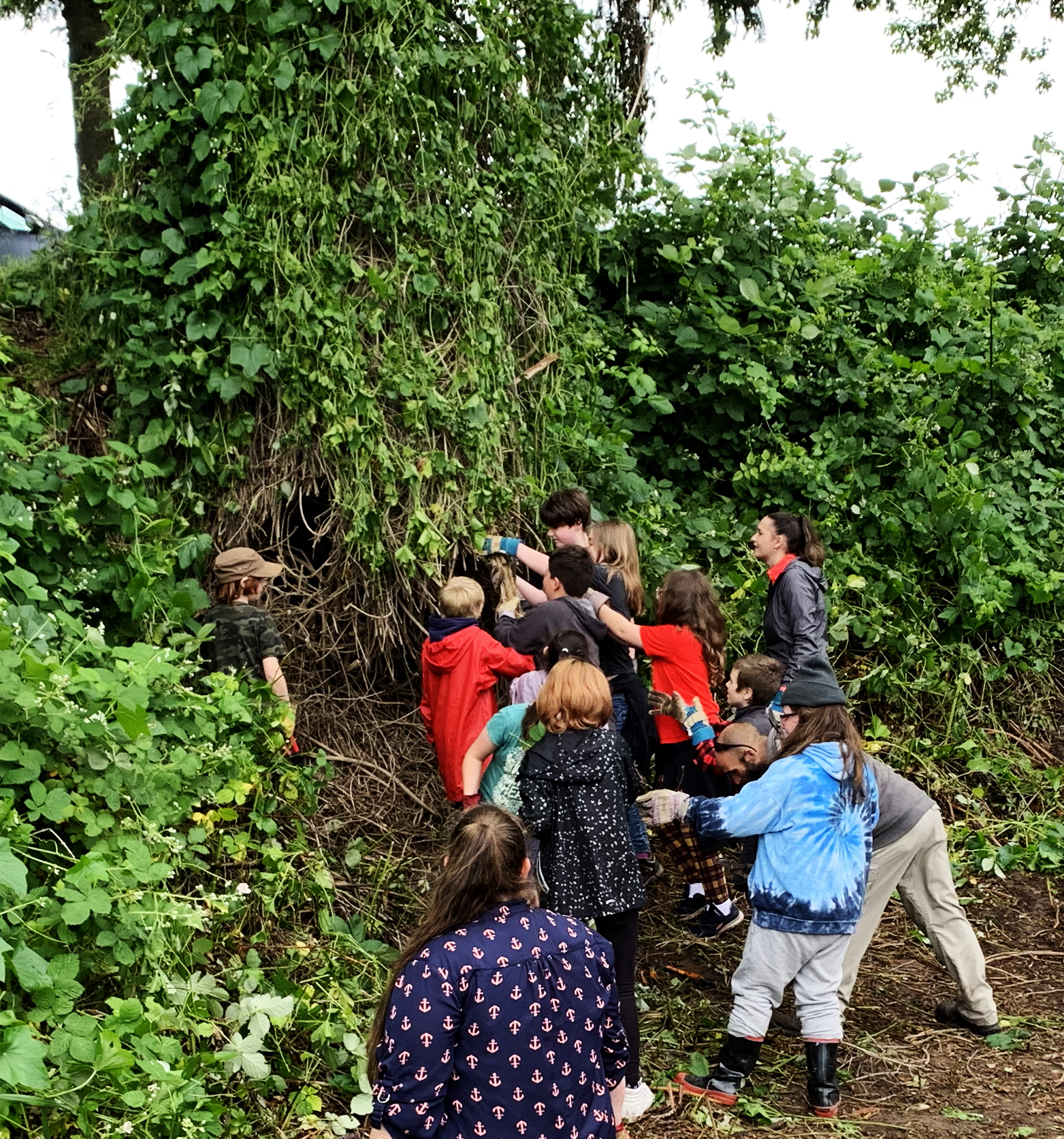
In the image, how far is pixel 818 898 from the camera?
389 cm

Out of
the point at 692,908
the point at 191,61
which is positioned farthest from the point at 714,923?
the point at 191,61

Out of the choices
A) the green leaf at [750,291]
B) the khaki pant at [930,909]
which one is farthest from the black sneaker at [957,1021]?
the green leaf at [750,291]

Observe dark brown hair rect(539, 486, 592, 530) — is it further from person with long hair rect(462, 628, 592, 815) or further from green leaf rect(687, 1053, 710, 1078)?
green leaf rect(687, 1053, 710, 1078)

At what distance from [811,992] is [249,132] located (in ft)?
13.7

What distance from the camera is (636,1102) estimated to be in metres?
3.87

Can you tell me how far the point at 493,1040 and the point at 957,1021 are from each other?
3.04 m

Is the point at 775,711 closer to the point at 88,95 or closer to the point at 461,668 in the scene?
the point at 461,668

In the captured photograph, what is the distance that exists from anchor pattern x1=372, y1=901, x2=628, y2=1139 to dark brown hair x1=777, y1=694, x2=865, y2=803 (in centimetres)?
163

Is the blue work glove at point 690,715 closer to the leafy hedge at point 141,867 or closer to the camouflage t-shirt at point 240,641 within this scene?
the leafy hedge at point 141,867

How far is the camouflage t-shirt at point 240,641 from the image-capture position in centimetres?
481

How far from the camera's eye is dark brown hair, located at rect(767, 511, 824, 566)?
18.1ft

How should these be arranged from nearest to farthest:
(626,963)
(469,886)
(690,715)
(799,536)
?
(469,886) → (626,963) → (690,715) → (799,536)

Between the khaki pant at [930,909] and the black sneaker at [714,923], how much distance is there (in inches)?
30.6

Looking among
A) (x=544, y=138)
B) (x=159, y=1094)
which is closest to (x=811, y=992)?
(x=159, y=1094)
